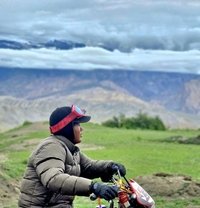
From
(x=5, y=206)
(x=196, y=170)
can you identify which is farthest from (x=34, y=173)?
(x=196, y=170)

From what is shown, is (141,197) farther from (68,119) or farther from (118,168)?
(68,119)

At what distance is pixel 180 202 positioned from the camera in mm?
16203

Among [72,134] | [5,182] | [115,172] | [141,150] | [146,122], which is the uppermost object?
[72,134]

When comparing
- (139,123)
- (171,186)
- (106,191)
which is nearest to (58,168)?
(106,191)

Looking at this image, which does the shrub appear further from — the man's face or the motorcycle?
the motorcycle

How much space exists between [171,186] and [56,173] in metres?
12.1

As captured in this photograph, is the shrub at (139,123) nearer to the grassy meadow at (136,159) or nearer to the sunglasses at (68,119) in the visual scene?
the grassy meadow at (136,159)

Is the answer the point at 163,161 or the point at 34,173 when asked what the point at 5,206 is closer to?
the point at 34,173

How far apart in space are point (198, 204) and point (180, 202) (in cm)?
50

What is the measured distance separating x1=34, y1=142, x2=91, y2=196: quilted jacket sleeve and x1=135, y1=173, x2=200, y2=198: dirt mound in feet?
37.4

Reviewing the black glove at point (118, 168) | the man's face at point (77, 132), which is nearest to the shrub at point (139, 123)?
the black glove at point (118, 168)

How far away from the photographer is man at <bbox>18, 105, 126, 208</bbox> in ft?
19.1

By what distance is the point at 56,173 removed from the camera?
5.89m

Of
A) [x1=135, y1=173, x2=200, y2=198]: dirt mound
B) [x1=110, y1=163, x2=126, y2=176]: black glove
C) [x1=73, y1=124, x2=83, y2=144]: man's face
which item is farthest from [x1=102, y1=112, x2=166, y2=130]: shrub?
[x1=73, y1=124, x2=83, y2=144]: man's face
